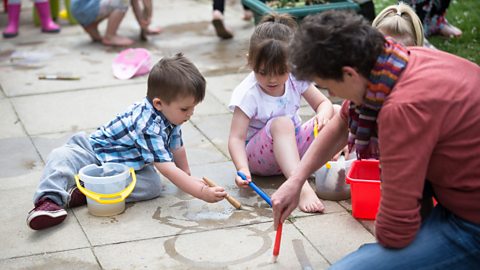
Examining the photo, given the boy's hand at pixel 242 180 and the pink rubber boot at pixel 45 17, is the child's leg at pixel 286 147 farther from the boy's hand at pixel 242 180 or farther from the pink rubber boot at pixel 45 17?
the pink rubber boot at pixel 45 17

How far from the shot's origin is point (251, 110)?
12.2ft

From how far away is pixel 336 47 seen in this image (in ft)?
7.31

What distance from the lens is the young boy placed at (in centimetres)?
343

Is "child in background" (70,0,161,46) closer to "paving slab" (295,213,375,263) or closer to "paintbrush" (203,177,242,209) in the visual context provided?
"paintbrush" (203,177,242,209)

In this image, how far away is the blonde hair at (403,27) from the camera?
3721 millimetres

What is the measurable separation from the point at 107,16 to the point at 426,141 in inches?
195

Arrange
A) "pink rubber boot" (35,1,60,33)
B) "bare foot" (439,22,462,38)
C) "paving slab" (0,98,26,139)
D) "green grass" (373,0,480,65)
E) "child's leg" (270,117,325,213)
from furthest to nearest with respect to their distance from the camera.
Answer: "pink rubber boot" (35,1,60,33), "bare foot" (439,22,462,38), "green grass" (373,0,480,65), "paving slab" (0,98,26,139), "child's leg" (270,117,325,213)

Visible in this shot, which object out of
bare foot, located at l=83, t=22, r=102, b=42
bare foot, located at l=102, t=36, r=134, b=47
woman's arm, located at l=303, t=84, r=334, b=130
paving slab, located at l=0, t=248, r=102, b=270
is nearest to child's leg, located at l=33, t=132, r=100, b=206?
paving slab, located at l=0, t=248, r=102, b=270

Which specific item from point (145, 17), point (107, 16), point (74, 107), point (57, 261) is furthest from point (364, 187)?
point (107, 16)

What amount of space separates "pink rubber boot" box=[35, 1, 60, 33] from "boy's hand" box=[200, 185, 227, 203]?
4271mm

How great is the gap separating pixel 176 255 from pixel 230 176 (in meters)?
0.89

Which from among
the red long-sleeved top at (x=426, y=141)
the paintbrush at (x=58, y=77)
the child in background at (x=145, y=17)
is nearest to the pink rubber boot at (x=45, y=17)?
the child in background at (x=145, y=17)

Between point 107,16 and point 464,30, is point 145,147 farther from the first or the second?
point 464,30

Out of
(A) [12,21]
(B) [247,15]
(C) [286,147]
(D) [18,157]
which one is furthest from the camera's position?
A: (B) [247,15]
